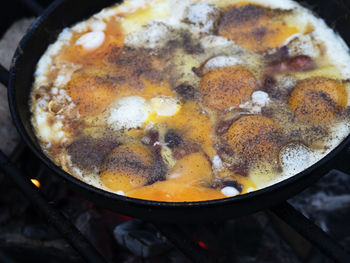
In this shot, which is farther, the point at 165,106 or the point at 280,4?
the point at 280,4

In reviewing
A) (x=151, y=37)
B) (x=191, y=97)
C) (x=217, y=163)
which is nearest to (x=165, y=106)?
(x=191, y=97)

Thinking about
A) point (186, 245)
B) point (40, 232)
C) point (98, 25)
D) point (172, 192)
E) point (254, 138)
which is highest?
point (98, 25)

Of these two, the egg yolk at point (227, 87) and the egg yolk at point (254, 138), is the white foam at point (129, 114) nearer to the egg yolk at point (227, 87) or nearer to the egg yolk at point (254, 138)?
the egg yolk at point (227, 87)

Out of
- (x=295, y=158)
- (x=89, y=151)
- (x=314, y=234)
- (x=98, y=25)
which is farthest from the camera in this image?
(x=98, y=25)

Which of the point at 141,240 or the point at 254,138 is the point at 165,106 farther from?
the point at 141,240

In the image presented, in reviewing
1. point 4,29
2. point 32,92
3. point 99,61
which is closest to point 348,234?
point 99,61

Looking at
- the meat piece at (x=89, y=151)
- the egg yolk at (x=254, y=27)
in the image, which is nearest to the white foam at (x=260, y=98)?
the egg yolk at (x=254, y=27)

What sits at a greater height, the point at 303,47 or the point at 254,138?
the point at 303,47

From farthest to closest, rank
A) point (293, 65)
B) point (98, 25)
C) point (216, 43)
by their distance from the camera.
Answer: point (98, 25) < point (216, 43) < point (293, 65)
